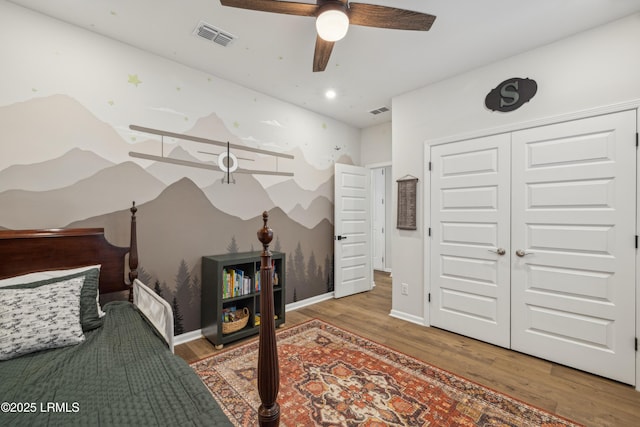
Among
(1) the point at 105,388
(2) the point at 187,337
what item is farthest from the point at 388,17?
(2) the point at 187,337

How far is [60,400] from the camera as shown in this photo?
3.39ft

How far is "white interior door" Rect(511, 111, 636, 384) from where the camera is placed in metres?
2.13

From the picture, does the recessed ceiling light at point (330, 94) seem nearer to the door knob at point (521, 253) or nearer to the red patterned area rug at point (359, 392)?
the door knob at point (521, 253)

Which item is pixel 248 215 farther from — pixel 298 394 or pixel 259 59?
pixel 298 394

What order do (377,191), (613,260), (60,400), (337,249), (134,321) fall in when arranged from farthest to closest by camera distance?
(377,191) → (337,249) → (613,260) → (134,321) → (60,400)

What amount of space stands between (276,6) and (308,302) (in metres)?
3.42

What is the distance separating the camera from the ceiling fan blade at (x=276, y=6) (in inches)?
65.8

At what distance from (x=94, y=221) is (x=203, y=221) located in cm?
91

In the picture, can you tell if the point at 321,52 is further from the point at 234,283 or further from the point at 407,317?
the point at 407,317

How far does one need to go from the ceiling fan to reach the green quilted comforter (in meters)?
2.01

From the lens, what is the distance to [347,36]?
2377 millimetres

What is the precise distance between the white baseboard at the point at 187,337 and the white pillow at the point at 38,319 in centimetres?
127

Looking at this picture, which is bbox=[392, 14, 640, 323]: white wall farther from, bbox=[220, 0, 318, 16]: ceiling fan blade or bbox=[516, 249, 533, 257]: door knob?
bbox=[220, 0, 318, 16]: ceiling fan blade

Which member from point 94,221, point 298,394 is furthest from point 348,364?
point 94,221
